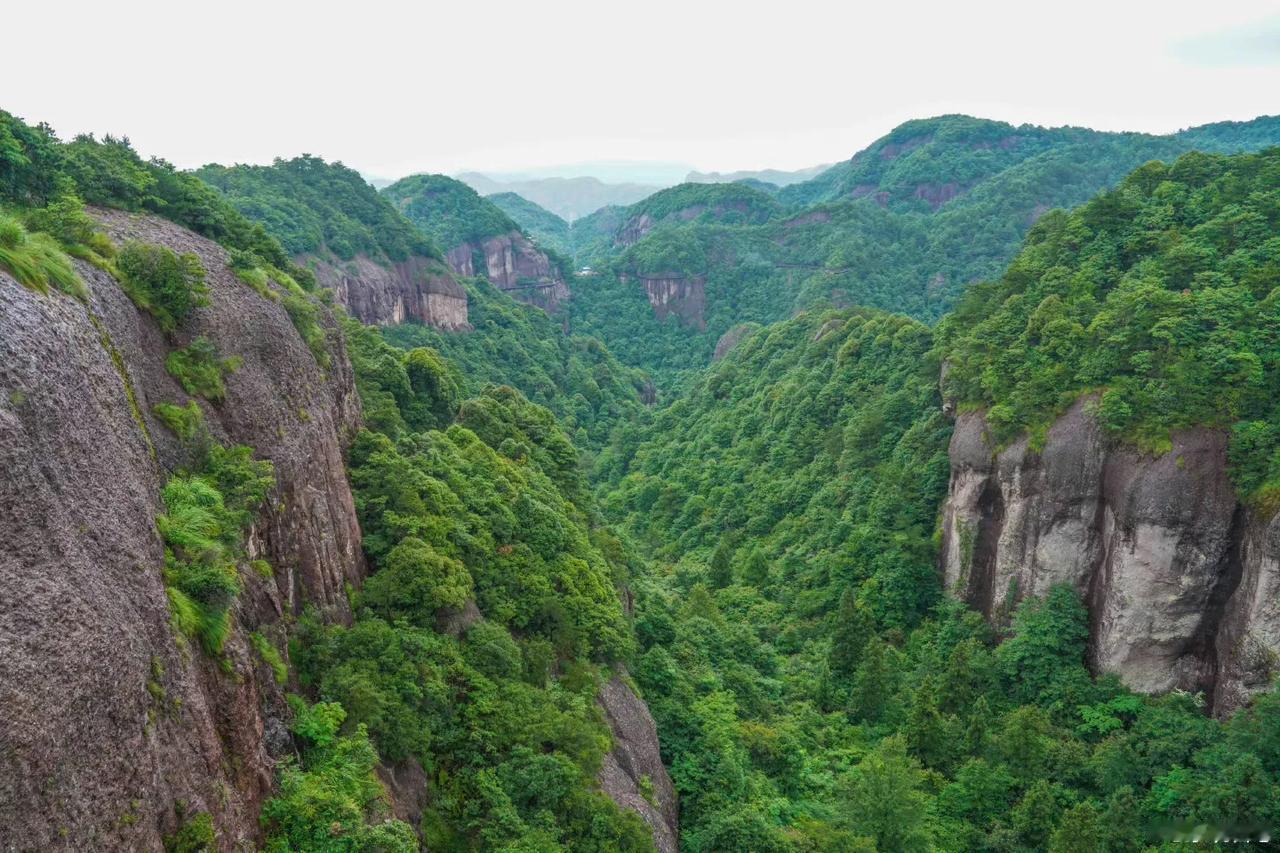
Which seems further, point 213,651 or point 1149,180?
point 1149,180

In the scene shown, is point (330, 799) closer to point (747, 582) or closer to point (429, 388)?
point (429, 388)

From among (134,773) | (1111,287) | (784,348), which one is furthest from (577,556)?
(784,348)

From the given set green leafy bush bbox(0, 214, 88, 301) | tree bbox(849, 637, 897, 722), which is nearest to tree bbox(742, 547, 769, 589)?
tree bbox(849, 637, 897, 722)

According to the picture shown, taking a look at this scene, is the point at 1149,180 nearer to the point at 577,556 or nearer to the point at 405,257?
the point at 577,556

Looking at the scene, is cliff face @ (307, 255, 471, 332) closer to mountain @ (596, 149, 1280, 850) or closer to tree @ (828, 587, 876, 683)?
mountain @ (596, 149, 1280, 850)

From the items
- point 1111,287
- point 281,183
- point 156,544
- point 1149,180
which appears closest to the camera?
point 156,544

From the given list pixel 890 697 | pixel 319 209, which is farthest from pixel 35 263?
pixel 319 209

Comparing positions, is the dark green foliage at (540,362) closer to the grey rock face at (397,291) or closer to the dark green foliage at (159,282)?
the grey rock face at (397,291)
